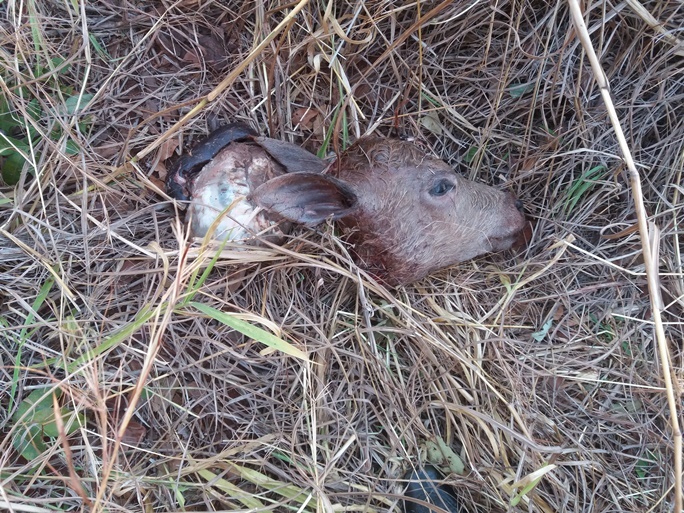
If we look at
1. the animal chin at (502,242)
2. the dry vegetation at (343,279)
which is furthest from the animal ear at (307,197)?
the animal chin at (502,242)

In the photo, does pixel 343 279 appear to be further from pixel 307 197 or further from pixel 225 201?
pixel 225 201

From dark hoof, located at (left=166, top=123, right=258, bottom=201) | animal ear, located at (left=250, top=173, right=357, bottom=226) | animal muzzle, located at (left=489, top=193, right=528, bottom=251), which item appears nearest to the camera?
animal ear, located at (left=250, top=173, right=357, bottom=226)

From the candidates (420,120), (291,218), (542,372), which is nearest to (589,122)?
(420,120)

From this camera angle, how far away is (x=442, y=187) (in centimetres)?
263

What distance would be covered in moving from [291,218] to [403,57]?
1.25 metres

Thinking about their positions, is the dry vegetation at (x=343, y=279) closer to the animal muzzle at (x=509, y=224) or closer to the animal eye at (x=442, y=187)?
the animal muzzle at (x=509, y=224)

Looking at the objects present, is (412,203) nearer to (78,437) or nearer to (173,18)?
(173,18)

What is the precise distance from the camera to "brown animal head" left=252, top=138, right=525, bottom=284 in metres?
2.54

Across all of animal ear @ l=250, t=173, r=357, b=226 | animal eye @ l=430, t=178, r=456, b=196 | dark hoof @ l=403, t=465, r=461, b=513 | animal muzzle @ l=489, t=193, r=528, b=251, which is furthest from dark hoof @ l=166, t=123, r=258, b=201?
dark hoof @ l=403, t=465, r=461, b=513

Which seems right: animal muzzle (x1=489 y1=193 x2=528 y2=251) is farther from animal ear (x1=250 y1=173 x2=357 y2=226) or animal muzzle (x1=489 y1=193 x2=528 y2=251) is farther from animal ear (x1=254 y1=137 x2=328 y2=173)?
animal ear (x1=254 y1=137 x2=328 y2=173)

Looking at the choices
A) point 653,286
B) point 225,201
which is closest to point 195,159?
point 225,201

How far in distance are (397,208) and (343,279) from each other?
48 cm

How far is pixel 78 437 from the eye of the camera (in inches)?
97.9

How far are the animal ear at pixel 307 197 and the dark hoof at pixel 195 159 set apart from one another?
401 mm
